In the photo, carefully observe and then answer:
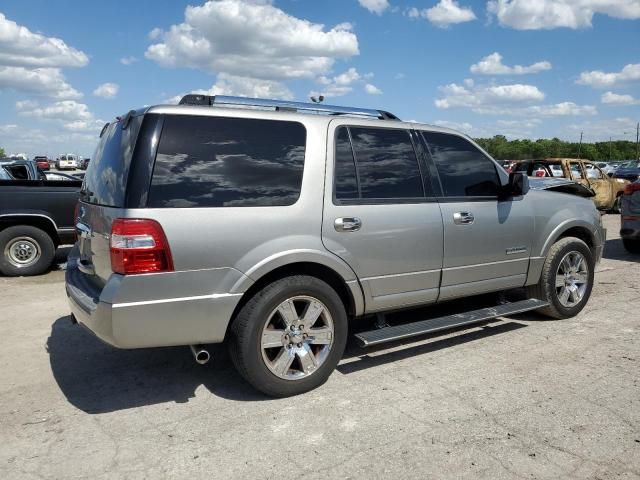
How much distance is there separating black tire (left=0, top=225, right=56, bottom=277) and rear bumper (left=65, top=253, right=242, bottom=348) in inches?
202

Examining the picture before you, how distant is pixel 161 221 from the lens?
3.24 meters

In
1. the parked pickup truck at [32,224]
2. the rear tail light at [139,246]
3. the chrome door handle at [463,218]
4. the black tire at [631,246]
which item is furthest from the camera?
the black tire at [631,246]

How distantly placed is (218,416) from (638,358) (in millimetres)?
3383

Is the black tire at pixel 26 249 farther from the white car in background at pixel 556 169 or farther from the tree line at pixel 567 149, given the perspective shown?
the tree line at pixel 567 149

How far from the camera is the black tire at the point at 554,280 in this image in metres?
5.31

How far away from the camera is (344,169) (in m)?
3.99

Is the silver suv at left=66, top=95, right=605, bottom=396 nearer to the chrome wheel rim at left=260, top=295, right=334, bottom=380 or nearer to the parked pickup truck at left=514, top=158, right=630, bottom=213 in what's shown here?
the chrome wheel rim at left=260, top=295, right=334, bottom=380

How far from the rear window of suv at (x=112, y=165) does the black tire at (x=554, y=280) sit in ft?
12.9

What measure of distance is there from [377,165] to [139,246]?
1878mm

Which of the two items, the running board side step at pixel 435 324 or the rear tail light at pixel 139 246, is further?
the running board side step at pixel 435 324

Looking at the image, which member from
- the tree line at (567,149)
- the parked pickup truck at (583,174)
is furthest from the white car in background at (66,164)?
the tree line at (567,149)

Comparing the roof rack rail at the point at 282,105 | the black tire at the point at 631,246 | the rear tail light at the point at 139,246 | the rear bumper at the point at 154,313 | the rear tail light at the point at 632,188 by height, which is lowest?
the black tire at the point at 631,246

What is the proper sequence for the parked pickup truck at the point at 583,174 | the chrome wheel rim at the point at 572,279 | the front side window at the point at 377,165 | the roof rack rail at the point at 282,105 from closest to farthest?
the roof rack rail at the point at 282,105 < the front side window at the point at 377,165 < the chrome wheel rim at the point at 572,279 < the parked pickup truck at the point at 583,174

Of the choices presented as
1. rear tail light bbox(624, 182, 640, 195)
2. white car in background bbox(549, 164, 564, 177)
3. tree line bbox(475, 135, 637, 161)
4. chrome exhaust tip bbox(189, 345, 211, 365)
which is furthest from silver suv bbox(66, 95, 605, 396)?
tree line bbox(475, 135, 637, 161)
